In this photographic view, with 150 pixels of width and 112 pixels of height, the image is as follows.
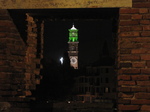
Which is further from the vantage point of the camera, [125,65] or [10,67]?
[10,67]

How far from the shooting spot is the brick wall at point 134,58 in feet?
16.1

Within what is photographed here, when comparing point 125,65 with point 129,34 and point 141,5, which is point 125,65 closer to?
point 129,34

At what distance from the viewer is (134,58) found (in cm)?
500

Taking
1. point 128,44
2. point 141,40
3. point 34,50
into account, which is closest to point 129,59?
point 128,44

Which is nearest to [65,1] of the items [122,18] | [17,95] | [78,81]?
[122,18]

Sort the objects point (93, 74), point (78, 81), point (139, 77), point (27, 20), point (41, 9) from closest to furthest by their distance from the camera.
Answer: point (139, 77) < point (41, 9) < point (27, 20) < point (93, 74) < point (78, 81)

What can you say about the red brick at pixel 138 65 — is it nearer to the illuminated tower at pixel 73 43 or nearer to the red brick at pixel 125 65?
the red brick at pixel 125 65

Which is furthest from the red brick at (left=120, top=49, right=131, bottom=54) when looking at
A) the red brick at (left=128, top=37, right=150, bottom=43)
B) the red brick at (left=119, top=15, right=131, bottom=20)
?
the red brick at (left=119, top=15, right=131, bottom=20)

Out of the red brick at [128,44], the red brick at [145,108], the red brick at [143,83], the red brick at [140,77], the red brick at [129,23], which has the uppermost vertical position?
the red brick at [129,23]

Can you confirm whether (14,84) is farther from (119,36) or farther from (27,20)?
(119,36)

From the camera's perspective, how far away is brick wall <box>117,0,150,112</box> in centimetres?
492

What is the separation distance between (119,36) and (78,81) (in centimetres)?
6618

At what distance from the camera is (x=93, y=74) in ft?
209

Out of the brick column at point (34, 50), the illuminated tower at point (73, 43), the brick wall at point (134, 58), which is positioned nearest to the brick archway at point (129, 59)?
the brick wall at point (134, 58)
